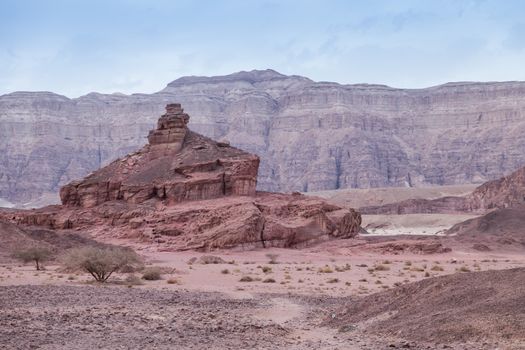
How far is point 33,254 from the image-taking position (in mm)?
34656

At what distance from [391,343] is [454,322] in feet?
3.50

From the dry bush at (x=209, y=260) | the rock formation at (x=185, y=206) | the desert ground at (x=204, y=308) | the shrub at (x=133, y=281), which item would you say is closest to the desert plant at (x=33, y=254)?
the desert ground at (x=204, y=308)

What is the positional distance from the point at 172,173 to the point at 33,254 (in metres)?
19.5

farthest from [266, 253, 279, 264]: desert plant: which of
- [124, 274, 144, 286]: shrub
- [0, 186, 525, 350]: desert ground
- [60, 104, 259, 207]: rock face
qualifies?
[124, 274, 144, 286]: shrub

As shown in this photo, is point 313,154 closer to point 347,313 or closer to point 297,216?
point 297,216

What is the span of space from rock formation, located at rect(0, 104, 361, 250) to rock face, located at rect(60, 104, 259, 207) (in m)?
0.07

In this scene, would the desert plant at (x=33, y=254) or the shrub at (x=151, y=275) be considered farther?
the desert plant at (x=33, y=254)

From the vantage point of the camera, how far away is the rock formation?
155ft

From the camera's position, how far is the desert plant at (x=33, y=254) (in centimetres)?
3459

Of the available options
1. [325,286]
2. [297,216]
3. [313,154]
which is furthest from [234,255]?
[313,154]

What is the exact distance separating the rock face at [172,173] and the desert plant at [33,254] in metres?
16.6

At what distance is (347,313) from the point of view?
16.1 metres

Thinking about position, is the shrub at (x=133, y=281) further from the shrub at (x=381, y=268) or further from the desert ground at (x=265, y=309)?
the shrub at (x=381, y=268)

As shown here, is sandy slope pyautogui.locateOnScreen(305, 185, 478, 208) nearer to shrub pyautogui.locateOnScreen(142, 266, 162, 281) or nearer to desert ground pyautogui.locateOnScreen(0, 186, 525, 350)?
desert ground pyautogui.locateOnScreen(0, 186, 525, 350)
